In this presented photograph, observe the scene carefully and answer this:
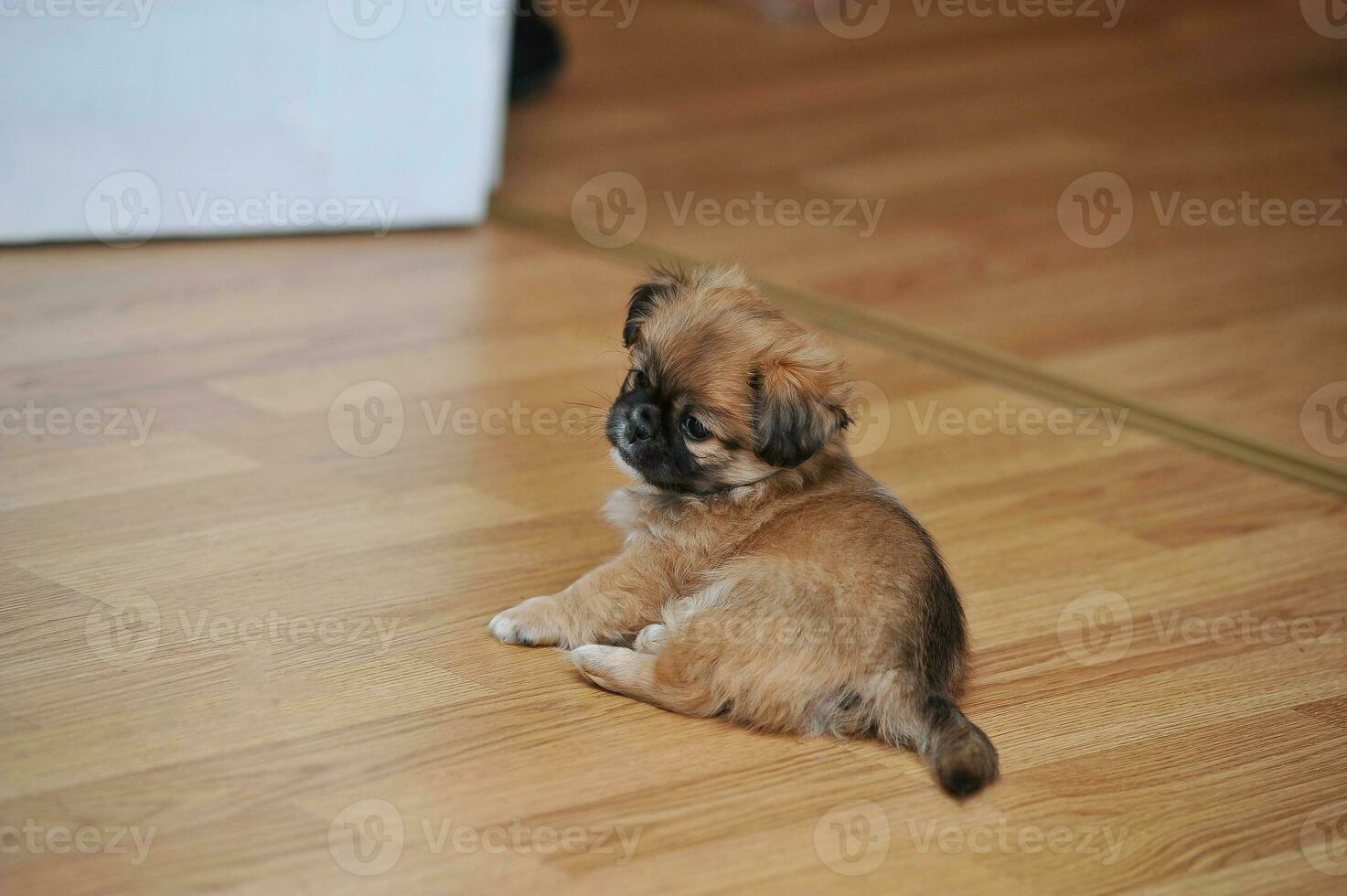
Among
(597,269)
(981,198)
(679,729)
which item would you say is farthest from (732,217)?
(679,729)

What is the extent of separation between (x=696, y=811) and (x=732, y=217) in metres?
2.13

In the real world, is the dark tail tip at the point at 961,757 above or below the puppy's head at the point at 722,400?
below

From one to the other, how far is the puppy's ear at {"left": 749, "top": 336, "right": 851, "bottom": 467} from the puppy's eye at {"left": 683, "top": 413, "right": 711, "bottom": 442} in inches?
2.3

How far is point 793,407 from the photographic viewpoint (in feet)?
5.66

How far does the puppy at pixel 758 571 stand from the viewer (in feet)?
5.53

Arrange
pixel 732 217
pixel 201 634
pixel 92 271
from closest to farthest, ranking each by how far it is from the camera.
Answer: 1. pixel 201 634
2. pixel 92 271
3. pixel 732 217

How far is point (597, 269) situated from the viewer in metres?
3.20

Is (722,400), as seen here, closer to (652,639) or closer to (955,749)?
(652,639)

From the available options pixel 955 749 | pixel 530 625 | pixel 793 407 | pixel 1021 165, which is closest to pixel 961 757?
pixel 955 749

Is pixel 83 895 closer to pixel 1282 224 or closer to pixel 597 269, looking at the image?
pixel 597 269

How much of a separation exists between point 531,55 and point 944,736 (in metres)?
Answer: 3.00

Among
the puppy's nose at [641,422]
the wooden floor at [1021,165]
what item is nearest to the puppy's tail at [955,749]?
the puppy's nose at [641,422]

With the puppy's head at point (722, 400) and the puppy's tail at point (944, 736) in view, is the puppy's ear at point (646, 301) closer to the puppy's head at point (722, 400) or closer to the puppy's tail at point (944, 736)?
the puppy's head at point (722, 400)

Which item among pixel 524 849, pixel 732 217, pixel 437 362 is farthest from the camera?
pixel 732 217
